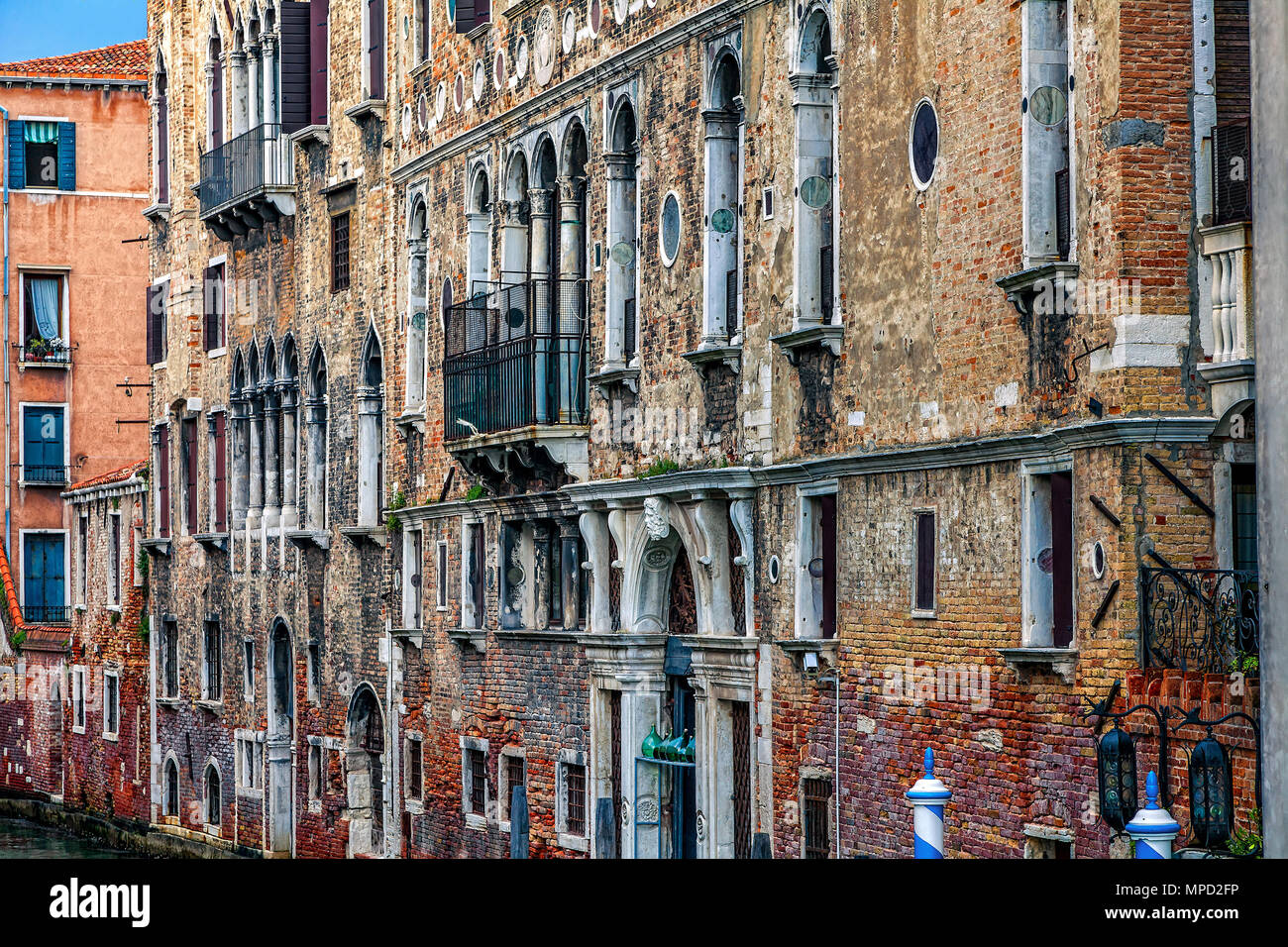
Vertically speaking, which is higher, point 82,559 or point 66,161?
point 66,161

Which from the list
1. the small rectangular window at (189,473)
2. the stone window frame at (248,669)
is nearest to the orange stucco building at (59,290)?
the small rectangular window at (189,473)

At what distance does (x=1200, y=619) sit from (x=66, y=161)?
3345 centimetres

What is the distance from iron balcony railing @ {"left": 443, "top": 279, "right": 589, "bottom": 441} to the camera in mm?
21375

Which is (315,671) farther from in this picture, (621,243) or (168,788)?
(621,243)

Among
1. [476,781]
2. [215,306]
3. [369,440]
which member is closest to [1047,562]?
[476,781]

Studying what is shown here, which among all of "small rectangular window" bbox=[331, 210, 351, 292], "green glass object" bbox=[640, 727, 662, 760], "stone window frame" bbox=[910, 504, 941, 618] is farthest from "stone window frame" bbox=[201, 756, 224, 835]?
"stone window frame" bbox=[910, 504, 941, 618]

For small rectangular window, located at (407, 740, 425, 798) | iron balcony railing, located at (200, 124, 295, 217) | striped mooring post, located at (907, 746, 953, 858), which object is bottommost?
small rectangular window, located at (407, 740, 425, 798)

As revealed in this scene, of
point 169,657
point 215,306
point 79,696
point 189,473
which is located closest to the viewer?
point 215,306

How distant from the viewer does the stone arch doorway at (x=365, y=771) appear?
26344mm

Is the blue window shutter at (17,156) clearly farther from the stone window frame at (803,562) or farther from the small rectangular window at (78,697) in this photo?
the stone window frame at (803,562)

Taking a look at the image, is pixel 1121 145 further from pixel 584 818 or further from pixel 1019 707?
pixel 584 818

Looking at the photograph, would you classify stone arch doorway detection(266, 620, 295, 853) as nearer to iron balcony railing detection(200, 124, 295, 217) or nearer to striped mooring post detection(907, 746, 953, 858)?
iron balcony railing detection(200, 124, 295, 217)

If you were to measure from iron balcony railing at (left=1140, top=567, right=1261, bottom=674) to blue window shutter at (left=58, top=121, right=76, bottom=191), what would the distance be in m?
33.0

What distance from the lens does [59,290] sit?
140 feet
